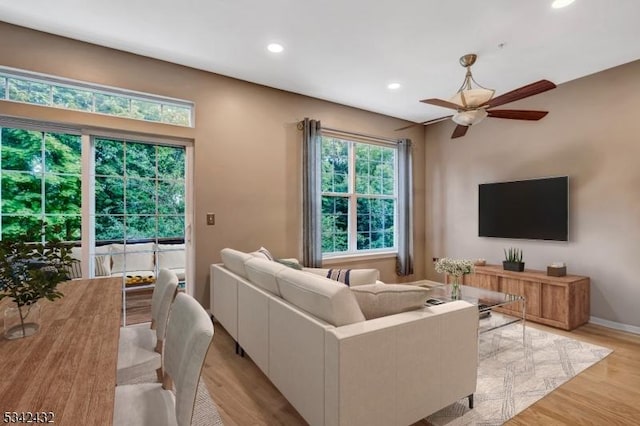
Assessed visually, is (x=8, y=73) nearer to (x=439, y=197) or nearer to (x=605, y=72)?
(x=439, y=197)

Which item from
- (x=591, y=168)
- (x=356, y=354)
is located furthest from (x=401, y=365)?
(x=591, y=168)

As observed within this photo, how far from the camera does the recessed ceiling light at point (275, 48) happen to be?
3018 mm

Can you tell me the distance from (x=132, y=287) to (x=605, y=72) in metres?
5.90

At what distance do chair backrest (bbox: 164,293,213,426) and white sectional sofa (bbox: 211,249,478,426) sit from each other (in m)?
0.65

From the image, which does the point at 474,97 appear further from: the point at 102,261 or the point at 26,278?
the point at 102,261

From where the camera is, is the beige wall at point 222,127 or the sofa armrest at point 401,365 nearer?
the sofa armrest at point 401,365

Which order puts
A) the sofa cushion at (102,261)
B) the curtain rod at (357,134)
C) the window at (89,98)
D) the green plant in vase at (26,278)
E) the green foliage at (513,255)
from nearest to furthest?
the green plant in vase at (26,278)
the window at (89,98)
the sofa cushion at (102,261)
the green foliage at (513,255)
the curtain rod at (357,134)

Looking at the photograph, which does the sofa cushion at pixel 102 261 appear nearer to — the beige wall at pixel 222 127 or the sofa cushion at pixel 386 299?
the beige wall at pixel 222 127

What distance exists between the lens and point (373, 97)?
14.4ft

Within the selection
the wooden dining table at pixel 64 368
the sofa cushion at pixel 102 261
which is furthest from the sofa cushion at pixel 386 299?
the sofa cushion at pixel 102 261

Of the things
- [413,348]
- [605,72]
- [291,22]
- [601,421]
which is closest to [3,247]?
[413,348]

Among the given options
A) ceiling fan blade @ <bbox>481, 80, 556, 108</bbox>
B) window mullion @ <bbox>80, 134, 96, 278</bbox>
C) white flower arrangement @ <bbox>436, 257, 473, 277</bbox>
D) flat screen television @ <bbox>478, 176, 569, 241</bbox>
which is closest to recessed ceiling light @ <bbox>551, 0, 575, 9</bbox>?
ceiling fan blade @ <bbox>481, 80, 556, 108</bbox>

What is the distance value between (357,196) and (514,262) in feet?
7.65

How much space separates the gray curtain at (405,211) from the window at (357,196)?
186 millimetres
